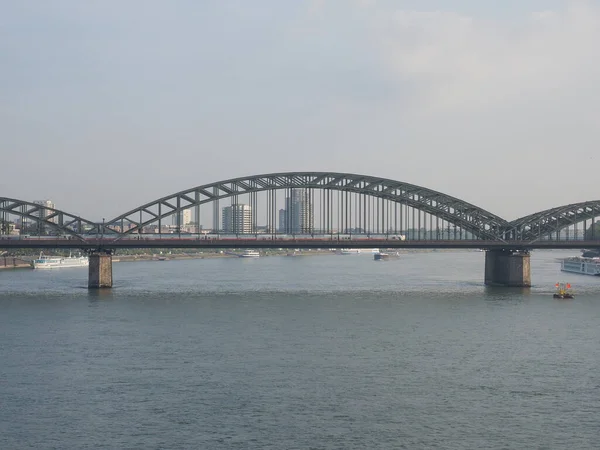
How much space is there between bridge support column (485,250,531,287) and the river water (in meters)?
29.0

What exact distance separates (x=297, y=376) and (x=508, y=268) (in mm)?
72963

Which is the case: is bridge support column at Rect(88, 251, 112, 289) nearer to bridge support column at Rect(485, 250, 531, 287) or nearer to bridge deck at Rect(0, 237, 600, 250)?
bridge deck at Rect(0, 237, 600, 250)

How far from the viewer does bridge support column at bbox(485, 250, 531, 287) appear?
11169 centimetres

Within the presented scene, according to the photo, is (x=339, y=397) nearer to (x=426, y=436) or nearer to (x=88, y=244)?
(x=426, y=436)

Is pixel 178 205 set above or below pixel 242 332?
above

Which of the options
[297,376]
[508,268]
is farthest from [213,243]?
[297,376]

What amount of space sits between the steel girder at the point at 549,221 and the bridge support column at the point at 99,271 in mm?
55654

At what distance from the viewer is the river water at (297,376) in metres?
35.7

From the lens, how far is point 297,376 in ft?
152

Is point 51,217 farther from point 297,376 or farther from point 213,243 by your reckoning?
point 297,376

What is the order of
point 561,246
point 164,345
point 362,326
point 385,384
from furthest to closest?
point 561,246 < point 362,326 < point 164,345 < point 385,384

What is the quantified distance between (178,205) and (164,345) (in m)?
60.6

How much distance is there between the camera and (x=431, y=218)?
12412cm

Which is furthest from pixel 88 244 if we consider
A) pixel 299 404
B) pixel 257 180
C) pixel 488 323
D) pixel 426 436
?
pixel 426 436
